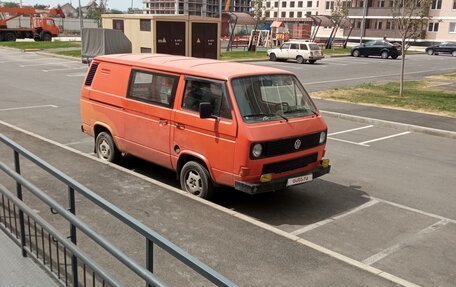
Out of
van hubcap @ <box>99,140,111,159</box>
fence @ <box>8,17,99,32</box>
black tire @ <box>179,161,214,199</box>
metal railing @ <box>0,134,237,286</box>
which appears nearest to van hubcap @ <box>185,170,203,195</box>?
black tire @ <box>179,161,214,199</box>

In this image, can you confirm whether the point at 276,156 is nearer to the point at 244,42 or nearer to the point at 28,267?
the point at 28,267

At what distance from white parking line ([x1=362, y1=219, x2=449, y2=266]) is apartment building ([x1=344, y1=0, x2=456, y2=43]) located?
59.9 m

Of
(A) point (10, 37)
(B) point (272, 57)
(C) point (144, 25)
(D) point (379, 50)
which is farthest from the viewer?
(A) point (10, 37)

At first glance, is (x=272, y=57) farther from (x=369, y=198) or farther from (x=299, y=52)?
(x=369, y=198)

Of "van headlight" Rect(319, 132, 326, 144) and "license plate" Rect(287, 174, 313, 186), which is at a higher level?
"van headlight" Rect(319, 132, 326, 144)

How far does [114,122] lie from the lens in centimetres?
847

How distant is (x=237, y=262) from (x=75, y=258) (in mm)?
1974

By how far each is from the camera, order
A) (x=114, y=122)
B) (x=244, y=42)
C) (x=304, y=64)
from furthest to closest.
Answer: (x=244, y=42)
(x=304, y=64)
(x=114, y=122)

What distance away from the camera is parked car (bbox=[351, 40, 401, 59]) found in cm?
4378

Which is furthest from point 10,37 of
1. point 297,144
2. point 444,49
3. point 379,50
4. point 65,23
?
point 297,144

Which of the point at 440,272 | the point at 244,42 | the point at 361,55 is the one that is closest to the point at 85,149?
the point at 440,272

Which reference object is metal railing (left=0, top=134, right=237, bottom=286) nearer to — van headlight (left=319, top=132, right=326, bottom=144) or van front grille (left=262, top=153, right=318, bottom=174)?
van front grille (left=262, top=153, right=318, bottom=174)

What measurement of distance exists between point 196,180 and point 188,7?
154 metres

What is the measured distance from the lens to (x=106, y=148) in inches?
348
